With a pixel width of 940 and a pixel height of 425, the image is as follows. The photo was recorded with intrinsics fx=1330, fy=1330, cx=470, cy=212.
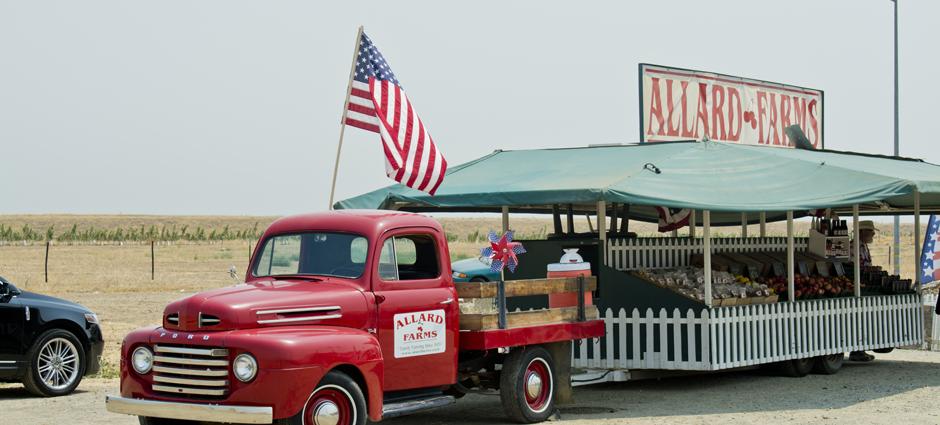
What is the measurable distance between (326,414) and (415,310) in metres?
1.45

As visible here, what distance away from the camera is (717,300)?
14789mm

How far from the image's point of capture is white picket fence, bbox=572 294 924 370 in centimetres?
1459

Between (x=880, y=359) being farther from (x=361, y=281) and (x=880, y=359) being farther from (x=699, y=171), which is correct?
(x=361, y=281)

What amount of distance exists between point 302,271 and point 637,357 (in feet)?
17.1

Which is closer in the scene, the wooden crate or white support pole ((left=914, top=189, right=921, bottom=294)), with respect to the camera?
the wooden crate

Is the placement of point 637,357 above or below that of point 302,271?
below

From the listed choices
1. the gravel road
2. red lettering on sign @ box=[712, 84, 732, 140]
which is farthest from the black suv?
red lettering on sign @ box=[712, 84, 732, 140]

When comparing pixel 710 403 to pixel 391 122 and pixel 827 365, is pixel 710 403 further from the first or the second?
pixel 391 122

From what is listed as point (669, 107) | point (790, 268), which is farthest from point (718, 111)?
point (790, 268)

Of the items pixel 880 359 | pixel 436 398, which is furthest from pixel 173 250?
pixel 436 398

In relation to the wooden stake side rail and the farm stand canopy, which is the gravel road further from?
the farm stand canopy

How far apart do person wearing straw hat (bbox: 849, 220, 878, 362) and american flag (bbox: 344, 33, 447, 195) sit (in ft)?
23.5

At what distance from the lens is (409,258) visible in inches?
445

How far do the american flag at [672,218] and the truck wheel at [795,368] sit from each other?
258cm
